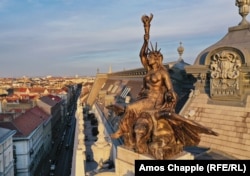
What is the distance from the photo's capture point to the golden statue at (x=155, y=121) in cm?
1102

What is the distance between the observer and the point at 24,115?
52.6 m

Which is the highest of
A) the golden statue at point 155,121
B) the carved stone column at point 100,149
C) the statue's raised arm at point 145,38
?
the statue's raised arm at point 145,38

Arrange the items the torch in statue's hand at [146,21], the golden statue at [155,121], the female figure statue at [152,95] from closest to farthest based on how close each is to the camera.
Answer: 1. the golden statue at [155,121]
2. the female figure statue at [152,95]
3. the torch in statue's hand at [146,21]

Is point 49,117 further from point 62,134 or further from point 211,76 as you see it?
point 211,76

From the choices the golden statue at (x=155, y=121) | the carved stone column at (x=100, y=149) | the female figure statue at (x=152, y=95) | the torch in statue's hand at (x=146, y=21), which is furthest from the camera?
the carved stone column at (x=100, y=149)

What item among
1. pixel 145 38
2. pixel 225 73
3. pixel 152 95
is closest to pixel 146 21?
pixel 145 38

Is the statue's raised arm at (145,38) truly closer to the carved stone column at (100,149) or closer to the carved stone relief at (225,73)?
the carved stone column at (100,149)

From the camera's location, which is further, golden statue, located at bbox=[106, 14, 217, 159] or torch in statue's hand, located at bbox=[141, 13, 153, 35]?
torch in statue's hand, located at bbox=[141, 13, 153, 35]

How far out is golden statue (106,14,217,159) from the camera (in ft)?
36.1

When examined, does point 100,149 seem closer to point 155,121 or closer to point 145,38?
point 155,121

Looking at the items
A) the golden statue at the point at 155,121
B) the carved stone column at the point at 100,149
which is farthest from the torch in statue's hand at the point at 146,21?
the carved stone column at the point at 100,149

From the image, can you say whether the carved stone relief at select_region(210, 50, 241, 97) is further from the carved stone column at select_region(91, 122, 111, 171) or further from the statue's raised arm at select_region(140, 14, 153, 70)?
the carved stone column at select_region(91, 122, 111, 171)

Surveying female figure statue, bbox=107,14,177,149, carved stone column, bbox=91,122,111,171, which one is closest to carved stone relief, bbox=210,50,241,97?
female figure statue, bbox=107,14,177,149

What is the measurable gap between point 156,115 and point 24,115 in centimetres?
4507
